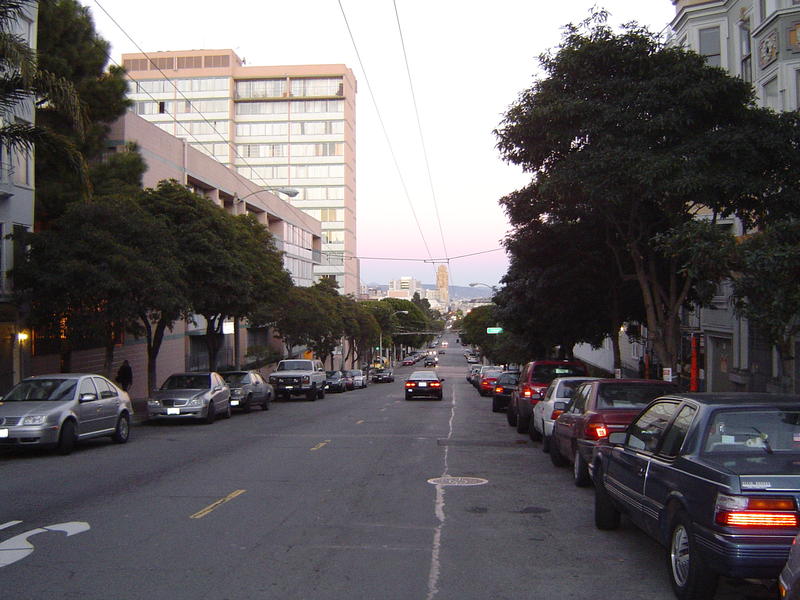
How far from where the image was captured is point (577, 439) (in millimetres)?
10719

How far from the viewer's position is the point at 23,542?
741 cm

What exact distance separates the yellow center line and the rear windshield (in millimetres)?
5078

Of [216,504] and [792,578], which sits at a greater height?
[792,578]

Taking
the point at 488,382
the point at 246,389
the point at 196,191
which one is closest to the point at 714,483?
the point at 246,389

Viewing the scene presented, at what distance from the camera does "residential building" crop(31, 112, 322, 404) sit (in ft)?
104

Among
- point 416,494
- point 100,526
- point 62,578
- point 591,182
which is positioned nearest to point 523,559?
point 416,494

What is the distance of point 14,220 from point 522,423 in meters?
15.8

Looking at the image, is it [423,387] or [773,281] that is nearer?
[773,281]

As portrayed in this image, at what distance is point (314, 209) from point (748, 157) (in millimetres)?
73851

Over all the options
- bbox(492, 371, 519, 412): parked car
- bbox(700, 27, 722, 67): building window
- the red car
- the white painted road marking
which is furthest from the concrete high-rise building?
the white painted road marking

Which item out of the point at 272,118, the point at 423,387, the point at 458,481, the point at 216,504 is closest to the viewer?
the point at 216,504

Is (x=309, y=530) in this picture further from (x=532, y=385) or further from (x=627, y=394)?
(x=532, y=385)

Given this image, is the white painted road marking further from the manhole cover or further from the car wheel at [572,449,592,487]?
the car wheel at [572,449,592,487]

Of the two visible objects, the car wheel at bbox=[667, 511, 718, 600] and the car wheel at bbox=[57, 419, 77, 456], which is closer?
the car wheel at bbox=[667, 511, 718, 600]
